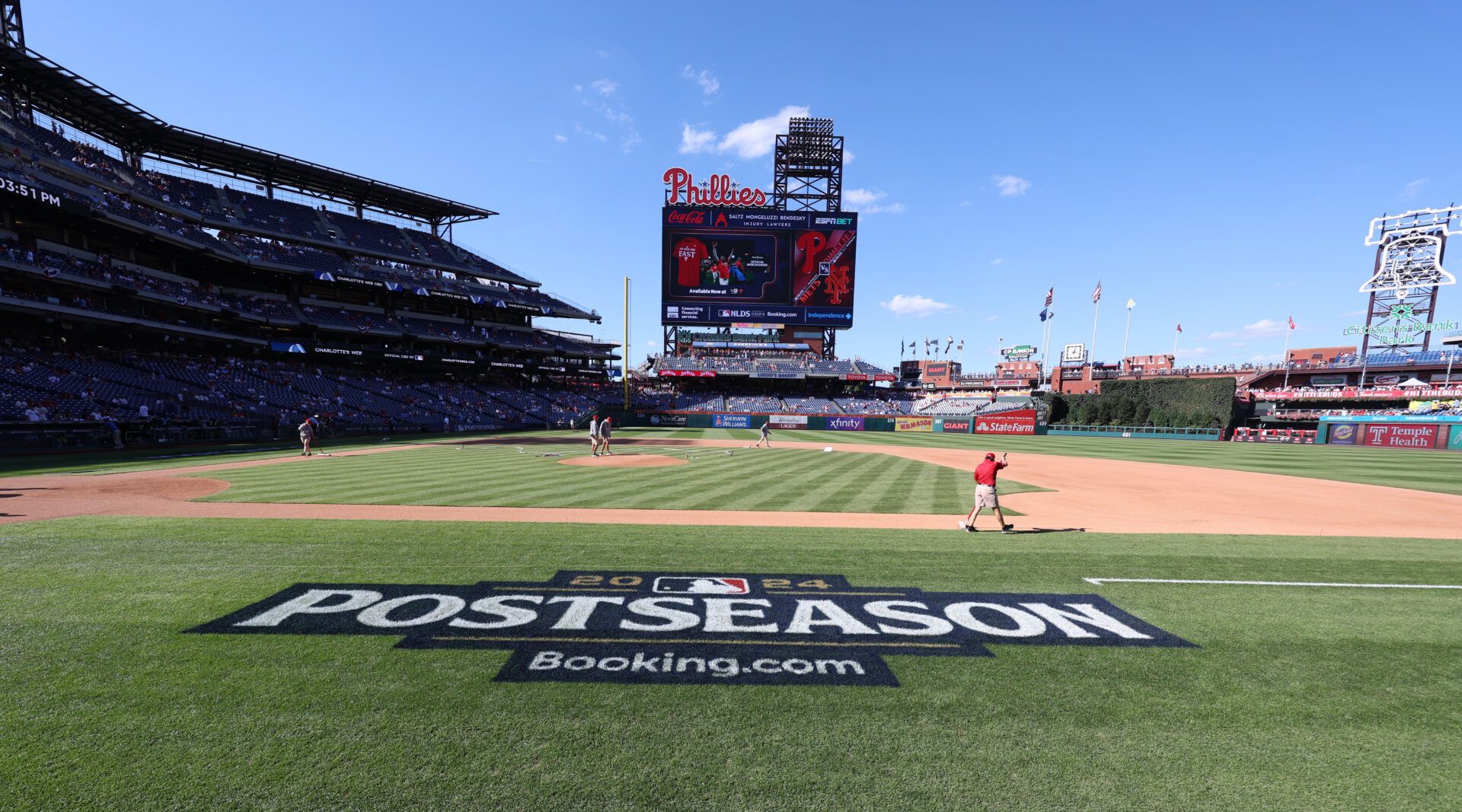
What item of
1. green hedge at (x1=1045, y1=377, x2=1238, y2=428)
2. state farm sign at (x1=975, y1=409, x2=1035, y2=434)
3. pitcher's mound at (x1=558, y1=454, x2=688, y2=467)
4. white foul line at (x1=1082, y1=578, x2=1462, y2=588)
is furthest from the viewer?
state farm sign at (x1=975, y1=409, x2=1035, y2=434)

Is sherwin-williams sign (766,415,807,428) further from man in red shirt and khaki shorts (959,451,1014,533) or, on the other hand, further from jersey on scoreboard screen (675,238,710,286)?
man in red shirt and khaki shorts (959,451,1014,533)

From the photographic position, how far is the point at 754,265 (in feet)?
189

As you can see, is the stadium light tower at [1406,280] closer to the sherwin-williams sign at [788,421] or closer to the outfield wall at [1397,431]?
the outfield wall at [1397,431]

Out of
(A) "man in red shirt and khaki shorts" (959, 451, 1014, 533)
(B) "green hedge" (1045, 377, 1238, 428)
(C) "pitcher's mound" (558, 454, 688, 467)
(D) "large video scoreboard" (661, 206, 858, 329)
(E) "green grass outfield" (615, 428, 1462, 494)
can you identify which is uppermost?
(D) "large video scoreboard" (661, 206, 858, 329)

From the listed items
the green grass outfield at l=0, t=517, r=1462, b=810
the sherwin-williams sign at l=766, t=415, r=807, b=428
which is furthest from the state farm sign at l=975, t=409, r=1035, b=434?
the green grass outfield at l=0, t=517, r=1462, b=810

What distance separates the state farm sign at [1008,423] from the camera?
48344 mm

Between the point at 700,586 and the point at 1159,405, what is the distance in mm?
62605

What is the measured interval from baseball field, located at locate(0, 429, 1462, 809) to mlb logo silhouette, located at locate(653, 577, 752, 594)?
5cm

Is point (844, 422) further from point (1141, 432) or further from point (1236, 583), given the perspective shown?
point (1236, 583)

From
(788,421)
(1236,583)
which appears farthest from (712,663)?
(788,421)

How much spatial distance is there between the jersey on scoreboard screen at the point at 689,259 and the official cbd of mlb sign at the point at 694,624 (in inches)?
2092

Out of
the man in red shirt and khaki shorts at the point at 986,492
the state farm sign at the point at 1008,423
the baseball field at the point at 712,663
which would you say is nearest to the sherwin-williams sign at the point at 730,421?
the state farm sign at the point at 1008,423

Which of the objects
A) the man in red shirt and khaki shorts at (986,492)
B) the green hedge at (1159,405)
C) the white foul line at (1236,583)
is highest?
the green hedge at (1159,405)

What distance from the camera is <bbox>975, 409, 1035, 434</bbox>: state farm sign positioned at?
4834 cm
